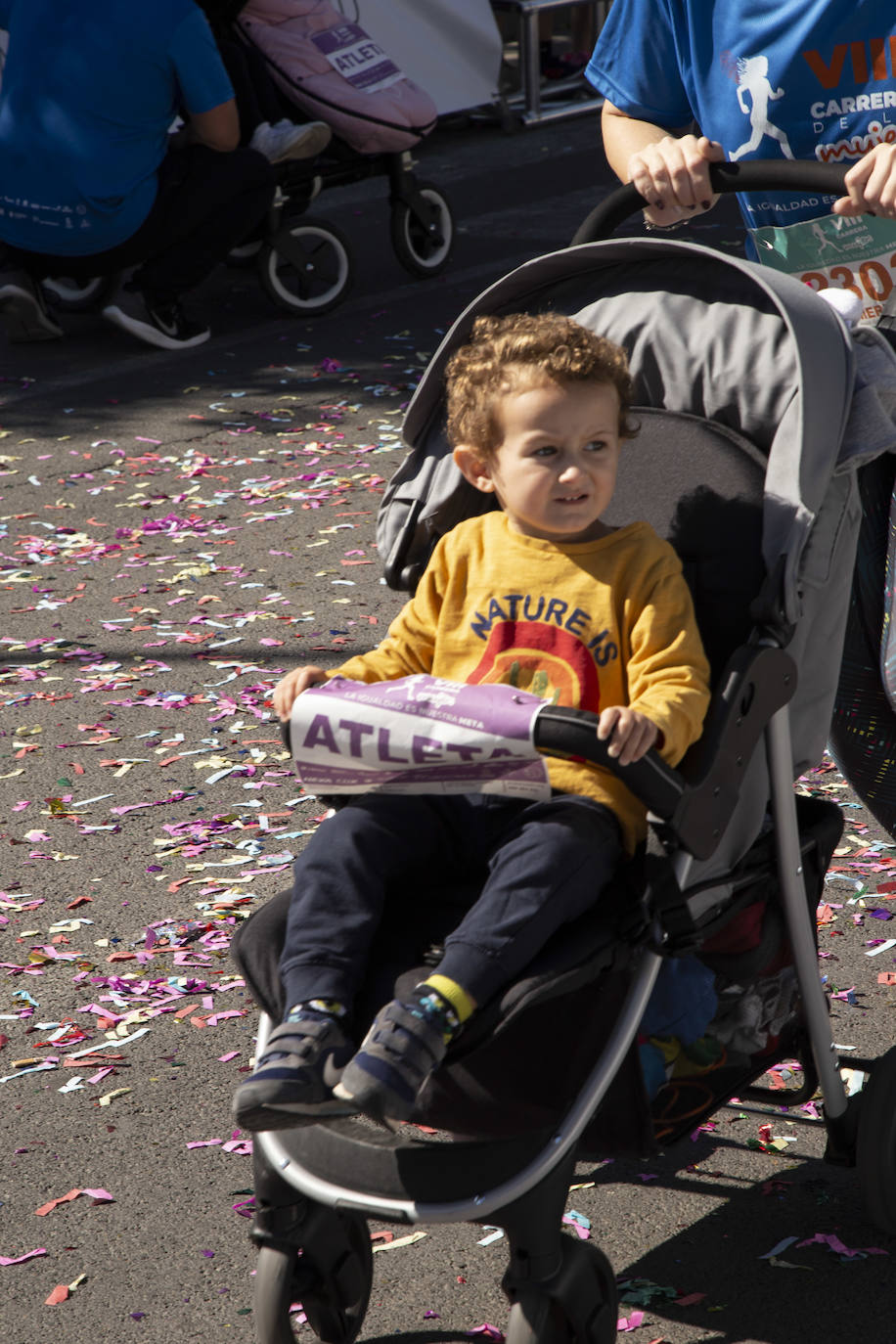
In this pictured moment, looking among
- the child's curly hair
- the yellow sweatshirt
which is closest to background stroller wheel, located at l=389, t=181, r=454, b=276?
the child's curly hair

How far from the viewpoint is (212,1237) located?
2.88m

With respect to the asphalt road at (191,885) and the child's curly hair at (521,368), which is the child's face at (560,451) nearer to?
the child's curly hair at (521,368)

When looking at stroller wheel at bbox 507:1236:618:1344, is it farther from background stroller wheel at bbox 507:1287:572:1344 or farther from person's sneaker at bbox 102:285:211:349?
person's sneaker at bbox 102:285:211:349

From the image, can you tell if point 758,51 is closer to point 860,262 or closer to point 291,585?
point 860,262

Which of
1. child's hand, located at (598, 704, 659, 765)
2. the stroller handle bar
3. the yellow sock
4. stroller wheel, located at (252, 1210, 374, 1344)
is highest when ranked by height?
the stroller handle bar

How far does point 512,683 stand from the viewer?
8.45 ft

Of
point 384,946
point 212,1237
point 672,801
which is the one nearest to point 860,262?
point 672,801

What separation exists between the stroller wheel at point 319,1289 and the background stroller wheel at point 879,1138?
0.81 meters

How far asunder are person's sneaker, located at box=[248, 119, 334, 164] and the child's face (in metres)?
6.46

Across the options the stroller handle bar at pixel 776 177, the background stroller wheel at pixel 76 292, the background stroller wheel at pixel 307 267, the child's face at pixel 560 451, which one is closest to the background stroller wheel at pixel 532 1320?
the child's face at pixel 560 451

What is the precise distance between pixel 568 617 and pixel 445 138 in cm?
1246

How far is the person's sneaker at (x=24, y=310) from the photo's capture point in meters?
8.61

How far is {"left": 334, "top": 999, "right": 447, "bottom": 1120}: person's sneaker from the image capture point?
2.14m

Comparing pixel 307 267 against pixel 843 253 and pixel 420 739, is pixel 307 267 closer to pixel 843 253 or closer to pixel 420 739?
pixel 843 253
